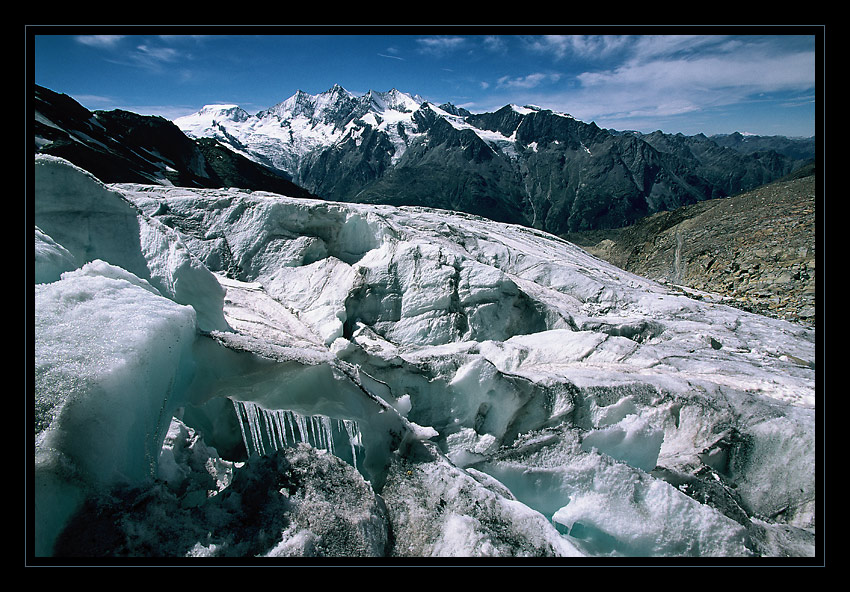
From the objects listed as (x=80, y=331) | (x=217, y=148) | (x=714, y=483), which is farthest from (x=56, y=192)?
(x=217, y=148)

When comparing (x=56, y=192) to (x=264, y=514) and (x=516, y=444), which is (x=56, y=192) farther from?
(x=516, y=444)

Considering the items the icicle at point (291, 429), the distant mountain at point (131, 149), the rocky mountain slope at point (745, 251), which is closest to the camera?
the icicle at point (291, 429)

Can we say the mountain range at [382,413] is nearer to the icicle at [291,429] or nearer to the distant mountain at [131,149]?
the icicle at [291,429]

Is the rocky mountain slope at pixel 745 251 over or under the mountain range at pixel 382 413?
over

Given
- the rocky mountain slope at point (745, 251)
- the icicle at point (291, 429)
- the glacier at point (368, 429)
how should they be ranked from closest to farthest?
the glacier at point (368, 429) < the icicle at point (291, 429) < the rocky mountain slope at point (745, 251)

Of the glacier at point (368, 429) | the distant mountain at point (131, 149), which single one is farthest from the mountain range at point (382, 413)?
the distant mountain at point (131, 149)
